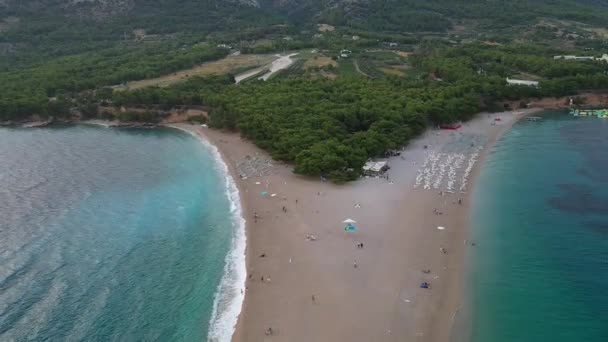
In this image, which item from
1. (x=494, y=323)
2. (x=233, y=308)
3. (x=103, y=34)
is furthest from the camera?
(x=103, y=34)

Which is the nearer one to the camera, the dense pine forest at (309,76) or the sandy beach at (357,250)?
the sandy beach at (357,250)

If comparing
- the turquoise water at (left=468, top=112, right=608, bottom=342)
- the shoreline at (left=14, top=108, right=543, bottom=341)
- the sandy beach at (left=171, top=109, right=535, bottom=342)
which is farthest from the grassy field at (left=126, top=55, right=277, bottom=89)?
the turquoise water at (left=468, top=112, right=608, bottom=342)

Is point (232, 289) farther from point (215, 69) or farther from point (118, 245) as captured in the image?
point (215, 69)

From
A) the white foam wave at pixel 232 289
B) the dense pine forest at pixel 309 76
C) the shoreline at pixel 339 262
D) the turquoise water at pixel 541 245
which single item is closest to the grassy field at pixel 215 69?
the dense pine forest at pixel 309 76

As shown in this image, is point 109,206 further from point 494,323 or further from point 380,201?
point 494,323

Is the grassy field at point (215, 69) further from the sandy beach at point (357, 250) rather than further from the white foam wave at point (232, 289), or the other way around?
the white foam wave at point (232, 289)

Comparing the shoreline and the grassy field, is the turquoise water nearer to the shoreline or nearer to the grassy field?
the shoreline

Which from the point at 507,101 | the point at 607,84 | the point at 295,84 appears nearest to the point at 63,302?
the point at 295,84
